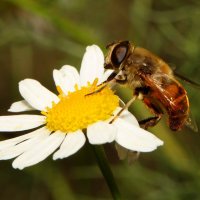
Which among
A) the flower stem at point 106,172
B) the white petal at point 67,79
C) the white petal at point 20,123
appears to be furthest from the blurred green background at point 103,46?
the flower stem at point 106,172

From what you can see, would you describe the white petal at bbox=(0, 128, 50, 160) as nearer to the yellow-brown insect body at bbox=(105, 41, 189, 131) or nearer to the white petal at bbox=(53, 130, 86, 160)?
A: the white petal at bbox=(53, 130, 86, 160)

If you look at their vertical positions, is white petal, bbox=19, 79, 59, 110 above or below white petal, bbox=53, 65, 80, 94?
below

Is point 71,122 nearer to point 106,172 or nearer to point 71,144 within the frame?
point 71,144

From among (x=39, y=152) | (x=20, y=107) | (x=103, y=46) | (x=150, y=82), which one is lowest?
(x=103, y=46)

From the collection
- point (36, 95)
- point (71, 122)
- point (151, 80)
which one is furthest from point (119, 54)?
point (36, 95)

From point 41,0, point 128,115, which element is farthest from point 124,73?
point 41,0

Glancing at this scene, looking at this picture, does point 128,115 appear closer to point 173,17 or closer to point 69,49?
point 69,49

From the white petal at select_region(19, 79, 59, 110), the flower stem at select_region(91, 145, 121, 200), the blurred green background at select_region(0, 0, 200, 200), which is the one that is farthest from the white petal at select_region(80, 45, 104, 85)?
the blurred green background at select_region(0, 0, 200, 200)
